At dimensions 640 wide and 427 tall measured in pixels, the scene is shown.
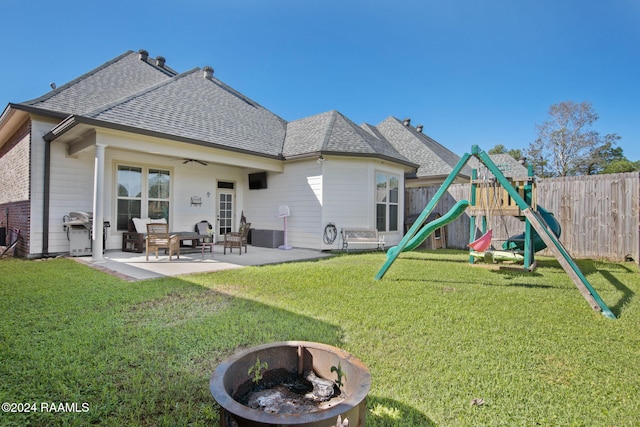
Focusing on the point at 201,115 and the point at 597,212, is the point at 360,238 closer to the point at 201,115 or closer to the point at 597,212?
the point at 597,212

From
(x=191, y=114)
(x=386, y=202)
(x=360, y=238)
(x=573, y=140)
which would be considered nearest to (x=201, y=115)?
(x=191, y=114)

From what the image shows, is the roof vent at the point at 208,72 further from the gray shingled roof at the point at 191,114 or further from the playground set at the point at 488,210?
the playground set at the point at 488,210

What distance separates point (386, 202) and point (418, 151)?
20.1 ft

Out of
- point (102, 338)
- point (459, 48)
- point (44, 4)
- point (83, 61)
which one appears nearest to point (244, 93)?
point (83, 61)

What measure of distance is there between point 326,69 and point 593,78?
14943 millimetres

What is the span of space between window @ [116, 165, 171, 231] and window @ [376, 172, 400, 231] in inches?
279

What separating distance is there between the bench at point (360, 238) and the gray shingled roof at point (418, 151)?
18.1 feet

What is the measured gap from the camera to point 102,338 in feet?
9.93

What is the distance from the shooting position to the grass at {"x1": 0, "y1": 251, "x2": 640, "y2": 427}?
2025mm

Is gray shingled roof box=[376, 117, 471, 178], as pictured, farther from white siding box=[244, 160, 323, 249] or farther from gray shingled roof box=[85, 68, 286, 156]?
gray shingled roof box=[85, 68, 286, 156]

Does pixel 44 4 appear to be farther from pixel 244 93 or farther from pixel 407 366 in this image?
pixel 407 366

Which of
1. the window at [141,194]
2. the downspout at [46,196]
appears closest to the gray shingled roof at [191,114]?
the downspout at [46,196]

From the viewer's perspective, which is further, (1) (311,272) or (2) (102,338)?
(1) (311,272)

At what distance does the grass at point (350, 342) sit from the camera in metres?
2.03
